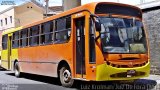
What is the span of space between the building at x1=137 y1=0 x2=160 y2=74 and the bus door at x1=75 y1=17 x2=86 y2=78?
17.2ft

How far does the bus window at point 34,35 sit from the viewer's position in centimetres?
1742

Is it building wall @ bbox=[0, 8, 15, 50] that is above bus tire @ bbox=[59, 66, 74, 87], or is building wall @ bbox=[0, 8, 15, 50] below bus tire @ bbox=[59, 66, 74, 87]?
above

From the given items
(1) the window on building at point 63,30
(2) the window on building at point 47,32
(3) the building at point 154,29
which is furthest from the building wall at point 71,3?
(1) the window on building at point 63,30

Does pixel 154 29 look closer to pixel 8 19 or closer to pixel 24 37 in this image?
pixel 24 37

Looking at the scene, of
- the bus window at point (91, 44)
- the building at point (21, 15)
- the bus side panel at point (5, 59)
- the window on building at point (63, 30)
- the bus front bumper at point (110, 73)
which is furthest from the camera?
the building at point (21, 15)

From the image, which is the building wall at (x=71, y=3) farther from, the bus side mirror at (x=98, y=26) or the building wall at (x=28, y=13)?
the building wall at (x=28, y=13)

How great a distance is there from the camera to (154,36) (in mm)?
17578

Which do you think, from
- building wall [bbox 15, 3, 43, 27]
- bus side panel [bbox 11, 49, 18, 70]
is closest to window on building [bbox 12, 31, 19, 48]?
bus side panel [bbox 11, 49, 18, 70]

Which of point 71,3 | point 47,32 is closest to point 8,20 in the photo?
point 71,3

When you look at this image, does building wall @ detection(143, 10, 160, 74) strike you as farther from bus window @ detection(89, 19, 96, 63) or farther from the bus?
bus window @ detection(89, 19, 96, 63)

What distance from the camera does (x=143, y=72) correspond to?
12367mm

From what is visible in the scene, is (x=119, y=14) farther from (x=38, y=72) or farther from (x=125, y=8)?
(x=38, y=72)

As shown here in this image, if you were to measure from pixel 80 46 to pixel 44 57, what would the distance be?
3.66 metres

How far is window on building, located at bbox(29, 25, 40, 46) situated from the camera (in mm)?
17422
